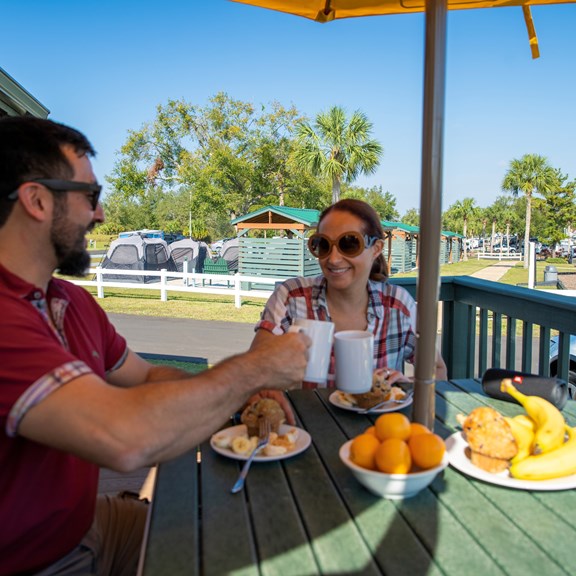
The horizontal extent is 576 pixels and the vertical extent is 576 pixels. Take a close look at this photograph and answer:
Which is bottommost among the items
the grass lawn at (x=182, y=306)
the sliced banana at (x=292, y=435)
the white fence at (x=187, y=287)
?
the grass lawn at (x=182, y=306)

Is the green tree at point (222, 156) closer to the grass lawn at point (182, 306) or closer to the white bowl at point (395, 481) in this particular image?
the grass lawn at point (182, 306)

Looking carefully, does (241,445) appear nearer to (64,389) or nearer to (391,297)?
(64,389)

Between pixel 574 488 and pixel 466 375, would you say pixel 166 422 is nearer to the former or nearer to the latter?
pixel 574 488

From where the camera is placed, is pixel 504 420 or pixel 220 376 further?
pixel 504 420

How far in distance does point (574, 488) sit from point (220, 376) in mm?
907

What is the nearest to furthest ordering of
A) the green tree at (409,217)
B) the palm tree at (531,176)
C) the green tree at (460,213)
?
1. the palm tree at (531,176)
2. the green tree at (460,213)
3. the green tree at (409,217)

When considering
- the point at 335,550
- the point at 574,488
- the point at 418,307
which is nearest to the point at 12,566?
the point at 335,550

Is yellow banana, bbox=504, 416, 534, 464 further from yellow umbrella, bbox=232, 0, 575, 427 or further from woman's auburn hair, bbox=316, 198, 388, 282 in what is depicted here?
woman's auburn hair, bbox=316, 198, 388, 282

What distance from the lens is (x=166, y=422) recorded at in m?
1.12

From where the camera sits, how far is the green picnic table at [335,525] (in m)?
1.01

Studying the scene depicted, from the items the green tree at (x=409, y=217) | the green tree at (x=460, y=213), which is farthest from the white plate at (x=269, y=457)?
the green tree at (x=409, y=217)

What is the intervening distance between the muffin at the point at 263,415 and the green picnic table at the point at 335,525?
0.49 ft

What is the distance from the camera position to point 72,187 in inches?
56.6

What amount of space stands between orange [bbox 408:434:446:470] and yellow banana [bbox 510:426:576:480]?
0.82 feet
